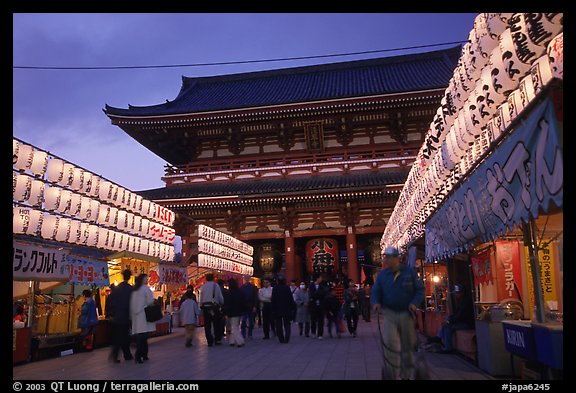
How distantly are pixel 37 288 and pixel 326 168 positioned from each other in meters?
14.0

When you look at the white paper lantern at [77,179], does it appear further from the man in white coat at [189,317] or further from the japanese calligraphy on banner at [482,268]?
the japanese calligraphy on banner at [482,268]

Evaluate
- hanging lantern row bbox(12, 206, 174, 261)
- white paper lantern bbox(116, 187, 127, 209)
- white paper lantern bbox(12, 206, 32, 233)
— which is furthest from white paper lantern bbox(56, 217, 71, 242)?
white paper lantern bbox(116, 187, 127, 209)

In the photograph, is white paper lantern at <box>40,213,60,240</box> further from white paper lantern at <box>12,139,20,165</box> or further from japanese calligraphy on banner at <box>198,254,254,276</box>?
japanese calligraphy on banner at <box>198,254,254,276</box>

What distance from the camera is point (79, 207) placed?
1155 centimetres

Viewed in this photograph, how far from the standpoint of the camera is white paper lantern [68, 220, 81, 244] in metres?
11.2

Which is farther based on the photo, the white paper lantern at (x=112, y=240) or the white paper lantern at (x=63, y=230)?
the white paper lantern at (x=112, y=240)

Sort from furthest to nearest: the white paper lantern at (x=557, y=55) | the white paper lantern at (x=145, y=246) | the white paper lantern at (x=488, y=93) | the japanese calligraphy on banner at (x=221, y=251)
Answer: the japanese calligraphy on banner at (x=221, y=251) → the white paper lantern at (x=145, y=246) → the white paper lantern at (x=488, y=93) → the white paper lantern at (x=557, y=55)

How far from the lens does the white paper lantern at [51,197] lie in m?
10.4

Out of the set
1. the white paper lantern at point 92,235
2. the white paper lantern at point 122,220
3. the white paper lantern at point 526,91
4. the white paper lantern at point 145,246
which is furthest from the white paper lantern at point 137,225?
the white paper lantern at point 526,91

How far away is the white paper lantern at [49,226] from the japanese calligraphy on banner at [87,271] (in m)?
0.67

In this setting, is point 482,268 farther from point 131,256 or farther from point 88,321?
point 131,256

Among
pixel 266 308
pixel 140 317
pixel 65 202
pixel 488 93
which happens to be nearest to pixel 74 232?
pixel 65 202

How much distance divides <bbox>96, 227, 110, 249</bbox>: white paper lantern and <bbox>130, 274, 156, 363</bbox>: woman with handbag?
3875 millimetres

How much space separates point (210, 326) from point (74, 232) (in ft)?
13.5
